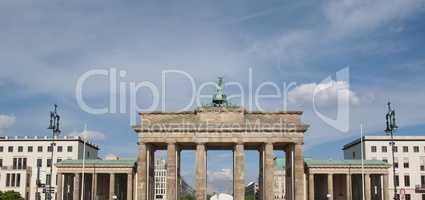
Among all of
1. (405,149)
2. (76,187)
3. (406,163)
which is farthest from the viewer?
(405,149)

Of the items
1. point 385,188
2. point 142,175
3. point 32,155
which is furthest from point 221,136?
point 32,155

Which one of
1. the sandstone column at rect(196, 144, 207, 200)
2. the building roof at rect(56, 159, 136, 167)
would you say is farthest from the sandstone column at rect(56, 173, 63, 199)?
the sandstone column at rect(196, 144, 207, 200)

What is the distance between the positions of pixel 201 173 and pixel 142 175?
Result: 853 cm

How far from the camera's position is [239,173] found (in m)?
74.8

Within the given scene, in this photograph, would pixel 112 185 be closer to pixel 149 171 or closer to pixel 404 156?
pixel 149 171

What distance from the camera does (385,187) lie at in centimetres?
8181

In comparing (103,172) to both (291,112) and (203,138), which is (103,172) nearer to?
(203,138)

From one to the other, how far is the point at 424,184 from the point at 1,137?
8191 centimetres

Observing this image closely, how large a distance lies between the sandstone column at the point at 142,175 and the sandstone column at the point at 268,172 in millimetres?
17303

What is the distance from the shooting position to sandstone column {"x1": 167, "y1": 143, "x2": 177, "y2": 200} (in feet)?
245

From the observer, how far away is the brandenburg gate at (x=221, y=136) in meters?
75.1

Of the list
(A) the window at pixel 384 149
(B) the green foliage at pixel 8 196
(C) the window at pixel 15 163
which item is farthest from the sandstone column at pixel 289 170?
(C) the window at pixel 15 163

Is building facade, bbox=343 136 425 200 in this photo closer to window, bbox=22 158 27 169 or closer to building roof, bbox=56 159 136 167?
building roof, bbox=56 159 136 167

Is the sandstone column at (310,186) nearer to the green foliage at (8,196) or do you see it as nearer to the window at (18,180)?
the green foliage at (8,196)
